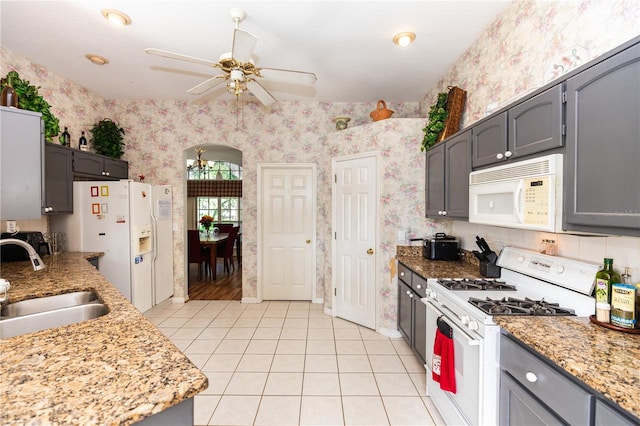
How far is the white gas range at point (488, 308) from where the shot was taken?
1372mm

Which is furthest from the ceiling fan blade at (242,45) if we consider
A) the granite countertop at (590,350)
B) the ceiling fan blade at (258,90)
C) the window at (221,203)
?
the window at (221,203)

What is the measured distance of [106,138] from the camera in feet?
12.0

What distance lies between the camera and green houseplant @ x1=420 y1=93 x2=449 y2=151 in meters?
2.78

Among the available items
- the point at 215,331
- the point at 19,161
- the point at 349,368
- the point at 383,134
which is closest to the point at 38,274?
the point at 19,161

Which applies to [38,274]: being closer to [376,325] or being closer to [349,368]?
[349,368]

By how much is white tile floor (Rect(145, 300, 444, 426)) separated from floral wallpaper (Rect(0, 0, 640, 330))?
493mm

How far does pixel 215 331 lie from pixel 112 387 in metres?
2.62

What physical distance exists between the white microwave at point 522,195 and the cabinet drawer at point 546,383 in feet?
1.98

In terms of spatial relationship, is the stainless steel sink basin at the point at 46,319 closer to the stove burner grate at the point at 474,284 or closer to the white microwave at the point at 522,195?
the stove burner grate at the point at 474,284

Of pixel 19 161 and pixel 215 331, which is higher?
pixel 19 161

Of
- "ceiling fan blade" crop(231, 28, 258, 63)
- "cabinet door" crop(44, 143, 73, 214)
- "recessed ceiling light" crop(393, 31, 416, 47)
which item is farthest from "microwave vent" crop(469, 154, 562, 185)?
"cabinet door" crop(44, 143, 73, 214)

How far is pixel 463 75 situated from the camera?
2.72 metres

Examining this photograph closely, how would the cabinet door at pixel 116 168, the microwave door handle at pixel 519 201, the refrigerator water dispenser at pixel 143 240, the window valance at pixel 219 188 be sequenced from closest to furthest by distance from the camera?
the microwave door handle at pixel 519 201 < the refrigerator water dispenser at pixel 143 240 < the cabinet door at pixel 116 168 < the window valance at pixel 219 188

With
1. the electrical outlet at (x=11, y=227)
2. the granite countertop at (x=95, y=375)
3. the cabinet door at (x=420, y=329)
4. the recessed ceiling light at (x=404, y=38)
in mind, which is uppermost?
the recessed ceiling light at (x=404, y=38)
